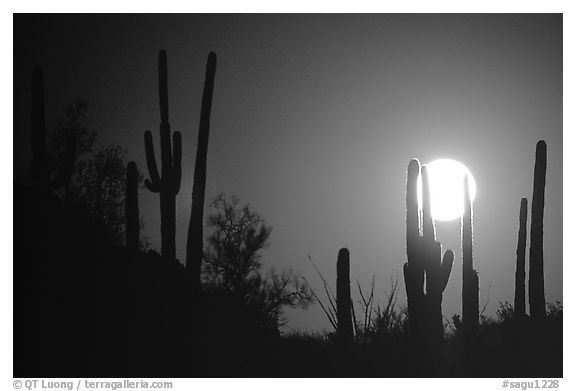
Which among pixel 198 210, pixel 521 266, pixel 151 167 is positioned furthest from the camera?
pixel 521 266

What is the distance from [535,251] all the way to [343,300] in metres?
3.73

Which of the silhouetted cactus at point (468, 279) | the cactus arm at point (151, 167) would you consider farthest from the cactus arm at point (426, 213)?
the cactus arm at point (151, 167)

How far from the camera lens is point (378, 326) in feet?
33.5

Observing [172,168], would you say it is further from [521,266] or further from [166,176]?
[521,266]

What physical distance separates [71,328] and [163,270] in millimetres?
1887

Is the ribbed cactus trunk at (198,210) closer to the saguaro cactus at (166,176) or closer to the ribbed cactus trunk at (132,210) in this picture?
the saguaro cactus at (166,176)

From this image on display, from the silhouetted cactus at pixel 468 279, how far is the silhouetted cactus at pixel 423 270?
1520mm

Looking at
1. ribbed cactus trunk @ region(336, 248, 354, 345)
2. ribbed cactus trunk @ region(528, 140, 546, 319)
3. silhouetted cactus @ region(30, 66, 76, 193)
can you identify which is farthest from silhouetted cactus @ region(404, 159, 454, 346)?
silhouetted cactus @ region(30, 66, 76, 193)

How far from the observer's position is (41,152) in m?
8.56

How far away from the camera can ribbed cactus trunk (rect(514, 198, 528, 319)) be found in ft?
35.3

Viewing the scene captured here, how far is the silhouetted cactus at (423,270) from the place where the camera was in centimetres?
828

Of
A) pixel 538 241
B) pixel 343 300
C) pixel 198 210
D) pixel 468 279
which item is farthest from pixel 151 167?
pixel 538 241
